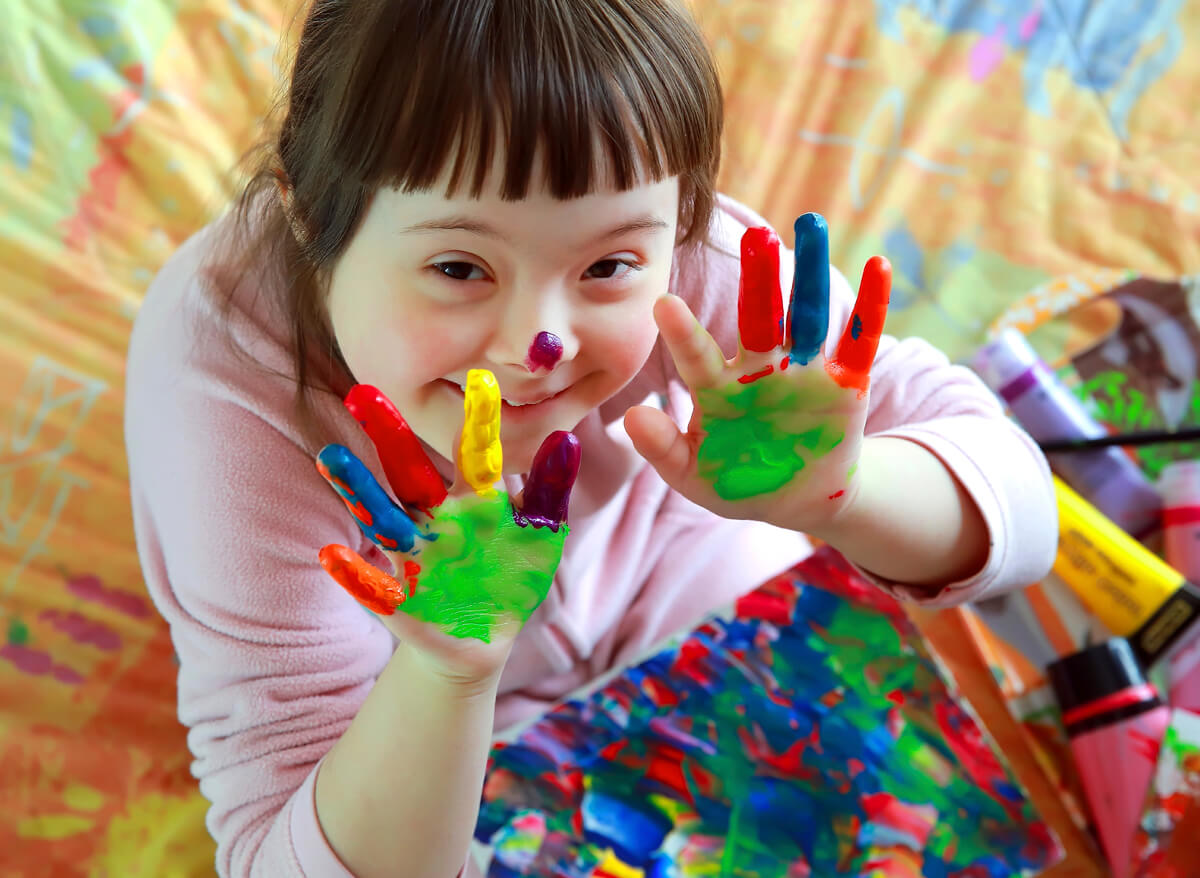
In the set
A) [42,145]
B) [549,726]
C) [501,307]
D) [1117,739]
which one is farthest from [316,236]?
[1117,739]

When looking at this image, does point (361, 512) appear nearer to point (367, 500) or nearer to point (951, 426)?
point (367, 500)

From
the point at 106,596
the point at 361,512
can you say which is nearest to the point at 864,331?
the point at 361,512

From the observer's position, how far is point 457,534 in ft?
1.57

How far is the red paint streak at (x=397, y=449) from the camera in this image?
443 mm

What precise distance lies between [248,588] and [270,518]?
47 millimetres

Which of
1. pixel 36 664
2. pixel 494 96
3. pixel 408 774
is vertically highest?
pixel 494 96

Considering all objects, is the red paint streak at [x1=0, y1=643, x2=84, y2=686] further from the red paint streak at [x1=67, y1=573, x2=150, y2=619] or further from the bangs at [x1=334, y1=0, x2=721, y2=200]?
the bangs at [x1=334, y1=0, x2=721, y2=200]

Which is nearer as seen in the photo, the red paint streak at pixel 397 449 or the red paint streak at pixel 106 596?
the red paint streak at pixel 397 449

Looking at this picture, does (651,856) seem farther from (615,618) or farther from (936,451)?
(936,451)

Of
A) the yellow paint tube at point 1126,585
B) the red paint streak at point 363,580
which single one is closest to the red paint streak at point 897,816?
the yellow paint tube at point 1126,585

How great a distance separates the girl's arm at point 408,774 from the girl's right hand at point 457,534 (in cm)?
3

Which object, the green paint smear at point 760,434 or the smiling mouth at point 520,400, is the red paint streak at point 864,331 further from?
the smiling mouth at point 520,400

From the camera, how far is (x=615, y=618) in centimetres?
88

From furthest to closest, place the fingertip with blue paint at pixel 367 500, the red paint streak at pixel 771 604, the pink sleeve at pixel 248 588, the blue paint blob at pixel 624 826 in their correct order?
the red paint streak at pixel 771 604
the blue paint blob at pixel 624 826
the pink sleeve at pixel 248 588
the fingertip with blue paint at pixel 367 500
